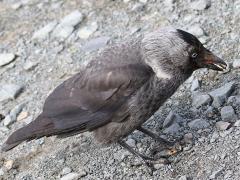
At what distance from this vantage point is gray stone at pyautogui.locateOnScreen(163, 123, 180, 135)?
6027 mm

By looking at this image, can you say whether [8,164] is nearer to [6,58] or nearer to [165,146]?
[165,146]

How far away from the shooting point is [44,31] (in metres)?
8.04

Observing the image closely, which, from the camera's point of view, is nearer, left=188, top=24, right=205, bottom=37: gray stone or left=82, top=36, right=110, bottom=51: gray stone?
left=188, top=24, right=205, bottom=37: gray stone

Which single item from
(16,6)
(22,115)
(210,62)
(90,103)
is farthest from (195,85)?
(16,6)

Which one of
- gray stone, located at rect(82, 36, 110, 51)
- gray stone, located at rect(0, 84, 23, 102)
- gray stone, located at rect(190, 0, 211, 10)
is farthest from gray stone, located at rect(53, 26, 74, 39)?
gray stone, located at rect(190, 0, 211, 10)

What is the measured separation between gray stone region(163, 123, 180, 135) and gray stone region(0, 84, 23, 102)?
1950mm

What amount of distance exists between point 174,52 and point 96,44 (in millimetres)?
2089

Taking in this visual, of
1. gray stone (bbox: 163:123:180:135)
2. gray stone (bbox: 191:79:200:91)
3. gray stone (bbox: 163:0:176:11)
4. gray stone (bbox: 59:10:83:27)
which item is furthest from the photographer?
gray stone (bbox: 59:10:83:27)

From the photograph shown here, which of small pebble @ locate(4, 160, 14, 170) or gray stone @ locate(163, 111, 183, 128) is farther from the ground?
small pebble @ locate(4, 160, 14, 170)

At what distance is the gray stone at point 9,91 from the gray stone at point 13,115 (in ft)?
0.77

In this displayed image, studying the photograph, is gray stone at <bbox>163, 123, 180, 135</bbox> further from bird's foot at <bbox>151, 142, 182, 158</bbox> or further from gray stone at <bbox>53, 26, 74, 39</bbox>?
gray stone at <bbox>53, 26, 74, 39</bbox>

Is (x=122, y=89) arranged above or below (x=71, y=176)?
above

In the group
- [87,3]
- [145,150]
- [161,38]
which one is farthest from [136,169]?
[87,3]

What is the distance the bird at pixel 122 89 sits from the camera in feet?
17.9
